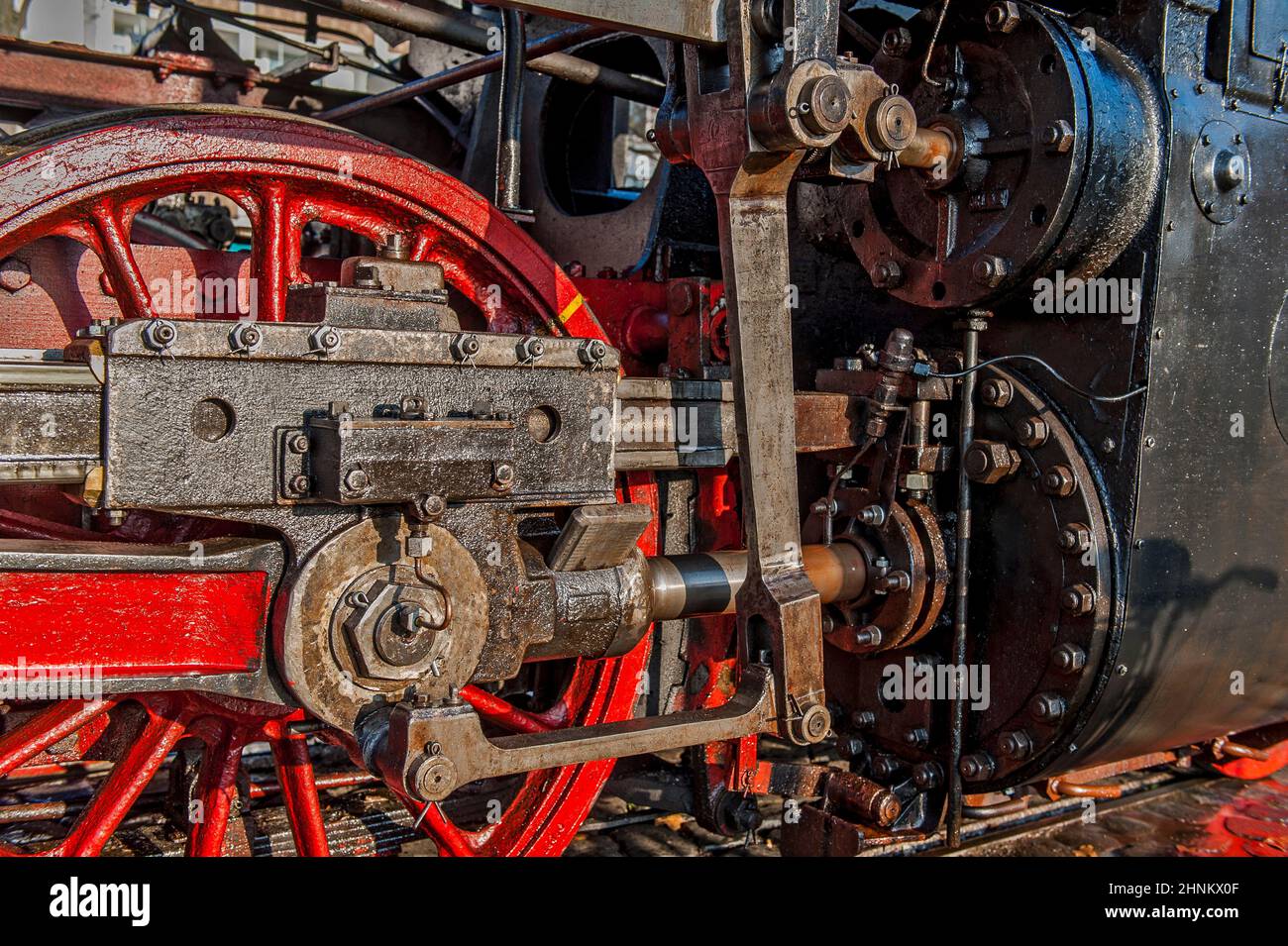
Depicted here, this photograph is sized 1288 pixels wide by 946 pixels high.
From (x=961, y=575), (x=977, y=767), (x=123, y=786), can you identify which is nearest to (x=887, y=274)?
(x=961, y=575)

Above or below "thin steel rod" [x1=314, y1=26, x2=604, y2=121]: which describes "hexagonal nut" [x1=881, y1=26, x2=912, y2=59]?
below

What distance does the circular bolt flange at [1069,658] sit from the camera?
246 cm

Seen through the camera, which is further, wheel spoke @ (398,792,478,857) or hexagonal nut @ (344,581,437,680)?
wheel spoke @ (398,792,478,857)

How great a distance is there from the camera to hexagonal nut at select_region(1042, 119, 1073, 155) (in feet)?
7.84

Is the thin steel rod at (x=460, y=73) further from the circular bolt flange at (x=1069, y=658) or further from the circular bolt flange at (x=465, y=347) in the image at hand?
the circular bolt flange at (x=1069, y=658)

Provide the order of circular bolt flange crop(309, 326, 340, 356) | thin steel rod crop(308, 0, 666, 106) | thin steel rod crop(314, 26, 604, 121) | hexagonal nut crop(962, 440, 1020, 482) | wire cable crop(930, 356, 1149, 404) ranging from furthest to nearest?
thin steel rod crop(308, 0, 666, 106) < thin steel rod crop(314, 26, 604, 121) < hexagonal nut crop(962, 440, 1020, 482) < wire cable crop(930, 356, 1149, 404) < circular bolt flange crop(309, 326, 340, 356)

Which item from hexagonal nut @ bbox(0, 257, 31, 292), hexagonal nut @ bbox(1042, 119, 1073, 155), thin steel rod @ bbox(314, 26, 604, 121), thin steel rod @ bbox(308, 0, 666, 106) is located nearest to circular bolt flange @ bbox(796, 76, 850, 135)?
hexagonal nut @ bbox(1042, 119, 1073, 155)

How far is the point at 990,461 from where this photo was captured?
2.57 metres

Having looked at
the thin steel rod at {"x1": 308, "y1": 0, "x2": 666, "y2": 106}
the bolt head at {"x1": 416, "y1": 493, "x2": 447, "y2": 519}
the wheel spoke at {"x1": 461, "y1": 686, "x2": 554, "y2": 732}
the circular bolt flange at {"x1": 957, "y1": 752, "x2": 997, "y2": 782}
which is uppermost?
the thin steel rod at {"x1": 308, "y1": 0, "x2": 666, "y2": 106}

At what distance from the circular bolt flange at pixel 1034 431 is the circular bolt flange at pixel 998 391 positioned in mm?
71

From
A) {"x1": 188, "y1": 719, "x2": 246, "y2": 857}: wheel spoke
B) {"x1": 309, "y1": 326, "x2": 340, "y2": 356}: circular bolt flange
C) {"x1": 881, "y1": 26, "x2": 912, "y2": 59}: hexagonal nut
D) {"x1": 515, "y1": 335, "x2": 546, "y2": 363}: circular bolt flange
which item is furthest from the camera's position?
{"x1": 881, "y1": 26, "x2": 912, "y2": 59}: hexagonal nut

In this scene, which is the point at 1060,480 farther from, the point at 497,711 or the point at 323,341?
the point at 323,341

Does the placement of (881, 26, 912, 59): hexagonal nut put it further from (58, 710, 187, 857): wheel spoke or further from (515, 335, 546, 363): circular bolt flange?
(58, 710, 187, 857): wheel spoke

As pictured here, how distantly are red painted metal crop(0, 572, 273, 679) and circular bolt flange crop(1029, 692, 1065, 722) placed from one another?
1.60 meters
